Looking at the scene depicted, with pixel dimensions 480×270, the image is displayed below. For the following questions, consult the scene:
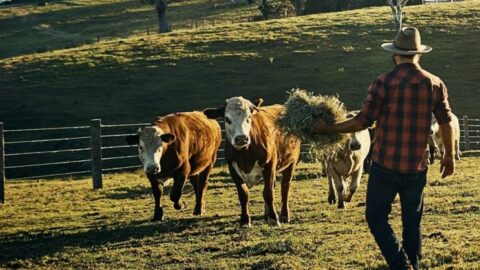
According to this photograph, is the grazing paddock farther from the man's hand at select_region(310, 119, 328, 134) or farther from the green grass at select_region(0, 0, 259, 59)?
the green grass at select_region(0, 0, 259, 59)

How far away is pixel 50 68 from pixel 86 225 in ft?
121

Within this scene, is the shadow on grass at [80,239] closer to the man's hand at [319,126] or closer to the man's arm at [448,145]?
the man's hand at [319,126]

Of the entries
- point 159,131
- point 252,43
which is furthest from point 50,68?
point 159,131

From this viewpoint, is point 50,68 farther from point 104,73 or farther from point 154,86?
point 154,86

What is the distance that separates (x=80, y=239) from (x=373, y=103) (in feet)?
19.5

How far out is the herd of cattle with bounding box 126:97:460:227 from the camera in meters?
10.8

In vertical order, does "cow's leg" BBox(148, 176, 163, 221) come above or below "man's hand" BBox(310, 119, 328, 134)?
below

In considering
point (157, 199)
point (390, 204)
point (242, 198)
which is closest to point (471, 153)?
point (157, 199)

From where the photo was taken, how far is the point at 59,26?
83688 millimetres

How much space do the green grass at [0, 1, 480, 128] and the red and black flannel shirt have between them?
3059 cm

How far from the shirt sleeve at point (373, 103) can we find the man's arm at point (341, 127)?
0.13m

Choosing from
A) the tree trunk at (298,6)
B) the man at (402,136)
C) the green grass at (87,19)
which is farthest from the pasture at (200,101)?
the tree trunk at (298,6)

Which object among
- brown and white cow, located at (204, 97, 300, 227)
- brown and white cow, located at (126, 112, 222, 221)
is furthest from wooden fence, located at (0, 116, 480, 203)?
brown and white cow, located at (204, 97, 300, 227)

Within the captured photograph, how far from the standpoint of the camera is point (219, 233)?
10.7 metres
